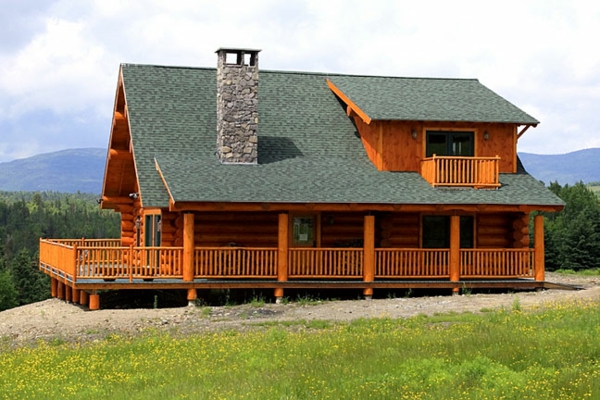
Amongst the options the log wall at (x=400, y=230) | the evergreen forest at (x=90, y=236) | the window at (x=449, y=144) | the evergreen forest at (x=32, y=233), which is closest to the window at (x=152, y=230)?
the log wall at (x=400, y=230)

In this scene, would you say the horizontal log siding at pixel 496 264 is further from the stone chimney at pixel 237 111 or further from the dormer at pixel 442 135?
the stone chimney at pixel 237 111

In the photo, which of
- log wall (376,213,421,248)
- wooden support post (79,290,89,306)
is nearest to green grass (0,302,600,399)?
wooden support post (79,290,89,306)

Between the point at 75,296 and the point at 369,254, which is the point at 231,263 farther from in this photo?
the point at 75,296

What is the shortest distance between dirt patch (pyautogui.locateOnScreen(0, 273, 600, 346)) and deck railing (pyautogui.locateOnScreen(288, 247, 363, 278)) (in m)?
1.22

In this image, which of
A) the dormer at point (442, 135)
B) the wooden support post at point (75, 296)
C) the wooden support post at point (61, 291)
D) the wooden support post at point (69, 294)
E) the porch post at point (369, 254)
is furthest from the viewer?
the wooden support post at point (61, 291)

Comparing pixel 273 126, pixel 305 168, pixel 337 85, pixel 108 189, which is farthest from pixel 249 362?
pixel 108 189

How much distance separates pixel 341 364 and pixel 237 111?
54.9ft

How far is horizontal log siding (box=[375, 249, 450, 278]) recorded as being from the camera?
29.9 metres

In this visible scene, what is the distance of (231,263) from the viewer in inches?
1172

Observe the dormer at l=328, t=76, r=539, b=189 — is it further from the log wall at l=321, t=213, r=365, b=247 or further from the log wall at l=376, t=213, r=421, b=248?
the log wall at l=321, t=213, r=365, b=247

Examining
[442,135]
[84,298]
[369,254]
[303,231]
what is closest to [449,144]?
[442,135]

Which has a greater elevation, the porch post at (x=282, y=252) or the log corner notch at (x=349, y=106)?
the log corner notch at (x=349, y=106)

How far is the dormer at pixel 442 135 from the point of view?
31.2 meters

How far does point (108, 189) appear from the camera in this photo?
126ft
